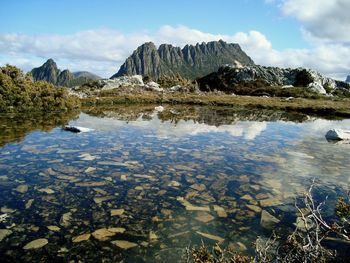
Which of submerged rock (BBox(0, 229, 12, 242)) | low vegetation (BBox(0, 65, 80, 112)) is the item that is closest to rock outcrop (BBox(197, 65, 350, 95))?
low vegetation (BBox(0, 65, 80, 112))

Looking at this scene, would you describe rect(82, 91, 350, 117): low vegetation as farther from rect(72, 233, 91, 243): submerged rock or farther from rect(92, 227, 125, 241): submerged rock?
rect(72, 233, 91, 243): submerged rock

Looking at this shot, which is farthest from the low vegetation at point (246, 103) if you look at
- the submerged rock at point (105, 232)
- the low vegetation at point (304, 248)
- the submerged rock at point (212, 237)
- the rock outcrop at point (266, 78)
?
the submerged rock at point (105, 232)

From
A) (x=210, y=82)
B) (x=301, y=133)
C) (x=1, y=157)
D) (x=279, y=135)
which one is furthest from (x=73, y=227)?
(x=210, y=82)

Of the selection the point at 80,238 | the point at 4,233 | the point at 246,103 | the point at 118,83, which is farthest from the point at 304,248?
the point at 118,83

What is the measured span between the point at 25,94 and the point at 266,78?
8023cm

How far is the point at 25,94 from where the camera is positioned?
32188 millimetres

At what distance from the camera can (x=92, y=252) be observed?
267 inches

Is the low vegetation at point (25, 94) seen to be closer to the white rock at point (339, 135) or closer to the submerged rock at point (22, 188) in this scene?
the submerged rock at point (22, 188)

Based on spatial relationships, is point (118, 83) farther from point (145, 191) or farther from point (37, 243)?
point (37, 243)

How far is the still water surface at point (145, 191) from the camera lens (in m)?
7.29

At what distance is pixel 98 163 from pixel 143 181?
9.56 feet

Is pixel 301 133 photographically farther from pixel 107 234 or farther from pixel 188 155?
pixel 107 234

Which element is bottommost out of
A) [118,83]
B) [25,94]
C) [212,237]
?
[212,237]

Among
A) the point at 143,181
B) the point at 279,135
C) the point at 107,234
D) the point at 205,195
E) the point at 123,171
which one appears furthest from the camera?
the point at 279,135
